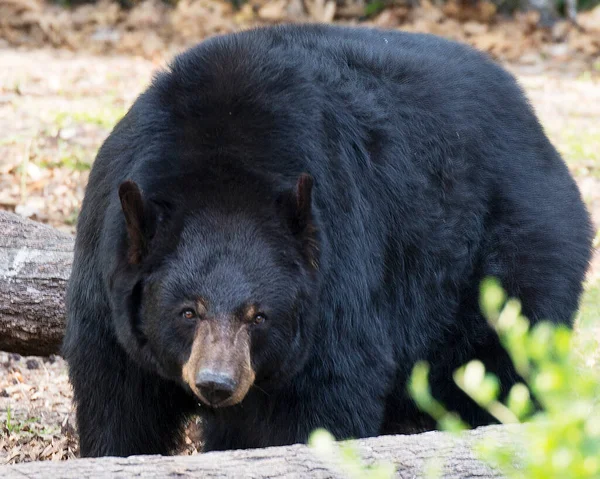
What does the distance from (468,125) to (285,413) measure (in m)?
1.67

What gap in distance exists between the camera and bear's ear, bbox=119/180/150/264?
3707 millimetres

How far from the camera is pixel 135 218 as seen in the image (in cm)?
380

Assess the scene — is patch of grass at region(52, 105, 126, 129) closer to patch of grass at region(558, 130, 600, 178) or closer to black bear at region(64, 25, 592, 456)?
patch of grass at region(558, 130, 600, 178)

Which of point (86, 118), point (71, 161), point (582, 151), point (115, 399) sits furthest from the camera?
point (582, 151)

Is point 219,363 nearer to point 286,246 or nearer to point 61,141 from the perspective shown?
point 286,246

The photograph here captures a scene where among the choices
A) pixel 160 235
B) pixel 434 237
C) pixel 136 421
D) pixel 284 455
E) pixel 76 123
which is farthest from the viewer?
pixel 76 123

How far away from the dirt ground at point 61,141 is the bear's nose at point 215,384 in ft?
5.33

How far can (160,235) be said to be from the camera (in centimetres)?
394

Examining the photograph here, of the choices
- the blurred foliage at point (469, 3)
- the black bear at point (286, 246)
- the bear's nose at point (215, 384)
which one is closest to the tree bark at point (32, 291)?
the black bear at point (286, 246)

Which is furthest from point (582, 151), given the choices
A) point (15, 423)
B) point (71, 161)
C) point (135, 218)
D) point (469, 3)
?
point (135, 218)

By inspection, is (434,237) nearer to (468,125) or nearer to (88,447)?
(468,125)

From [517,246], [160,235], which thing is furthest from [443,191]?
[160,235]

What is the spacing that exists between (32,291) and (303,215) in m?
1.79

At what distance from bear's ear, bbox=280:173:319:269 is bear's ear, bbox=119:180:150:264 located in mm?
525
